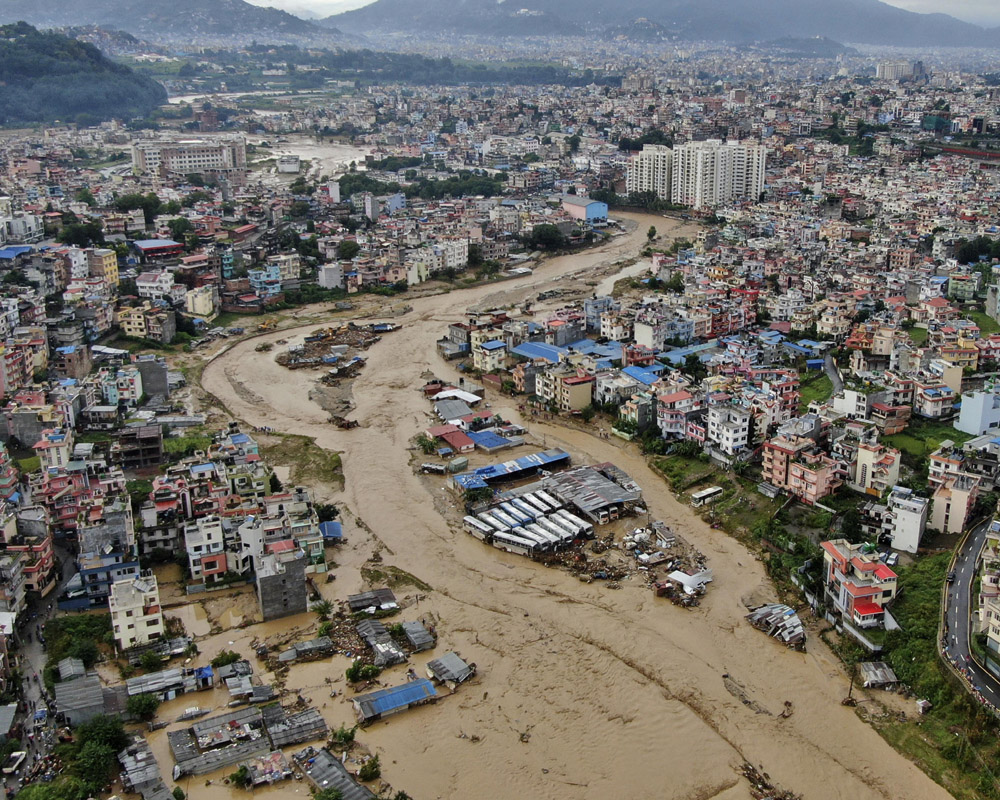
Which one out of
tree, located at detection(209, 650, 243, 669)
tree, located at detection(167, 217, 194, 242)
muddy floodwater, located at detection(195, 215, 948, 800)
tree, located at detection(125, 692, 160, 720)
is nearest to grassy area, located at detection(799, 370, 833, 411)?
muddy floodwater, located at detection(195, 215, 948, 800)

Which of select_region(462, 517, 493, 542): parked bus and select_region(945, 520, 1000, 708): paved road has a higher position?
select_region(945, 520, 1000, 708): paved road

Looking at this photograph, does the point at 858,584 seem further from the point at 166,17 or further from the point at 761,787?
the point at 166,17

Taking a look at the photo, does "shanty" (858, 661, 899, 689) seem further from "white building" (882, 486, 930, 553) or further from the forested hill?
the forested hill

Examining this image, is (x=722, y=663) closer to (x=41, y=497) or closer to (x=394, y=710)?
(x=394, y=710)

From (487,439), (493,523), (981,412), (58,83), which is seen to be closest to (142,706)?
(493,523)

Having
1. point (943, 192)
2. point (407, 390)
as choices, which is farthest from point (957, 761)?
point (943, 192)

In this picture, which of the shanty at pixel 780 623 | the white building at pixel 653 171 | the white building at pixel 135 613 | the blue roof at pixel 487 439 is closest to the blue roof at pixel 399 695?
the white building at pixel 135 613

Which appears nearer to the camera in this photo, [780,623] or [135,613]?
[135,613]
